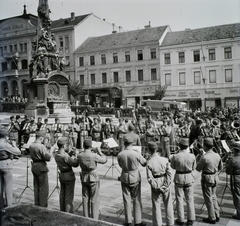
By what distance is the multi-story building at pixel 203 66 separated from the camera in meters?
40.6

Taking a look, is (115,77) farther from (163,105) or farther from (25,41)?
(25,41)

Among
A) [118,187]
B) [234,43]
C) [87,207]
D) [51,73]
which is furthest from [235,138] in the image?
[234,43]

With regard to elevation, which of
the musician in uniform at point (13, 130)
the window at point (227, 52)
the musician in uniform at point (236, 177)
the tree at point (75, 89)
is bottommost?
the musician in uniform at point (236, 177)

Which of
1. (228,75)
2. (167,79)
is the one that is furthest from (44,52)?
(228,75)

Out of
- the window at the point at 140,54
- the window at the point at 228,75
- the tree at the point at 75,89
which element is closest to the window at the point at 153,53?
the window at the point at 140,54

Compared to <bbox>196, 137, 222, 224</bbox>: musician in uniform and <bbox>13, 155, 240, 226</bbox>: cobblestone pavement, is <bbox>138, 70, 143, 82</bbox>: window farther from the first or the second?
<bbox>196, 137, 222, 224</bbox>: musician in uniform

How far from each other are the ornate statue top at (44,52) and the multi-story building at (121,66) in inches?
782

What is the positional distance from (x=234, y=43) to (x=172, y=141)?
100 feet

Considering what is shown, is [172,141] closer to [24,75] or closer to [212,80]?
[212,80]

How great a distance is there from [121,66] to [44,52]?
2465 centimetres

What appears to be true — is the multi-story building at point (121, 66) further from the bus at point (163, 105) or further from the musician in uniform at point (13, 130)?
the musician in uniform at point (13, 130)

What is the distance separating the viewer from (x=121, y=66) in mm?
47781

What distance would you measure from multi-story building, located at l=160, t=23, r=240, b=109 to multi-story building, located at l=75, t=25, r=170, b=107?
81.5 inches

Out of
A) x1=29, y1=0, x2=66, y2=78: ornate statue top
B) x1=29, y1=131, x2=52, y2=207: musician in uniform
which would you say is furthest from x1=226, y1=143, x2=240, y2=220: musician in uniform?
x1=29, y1=0, x2=66, y2=78: ornate statue top
